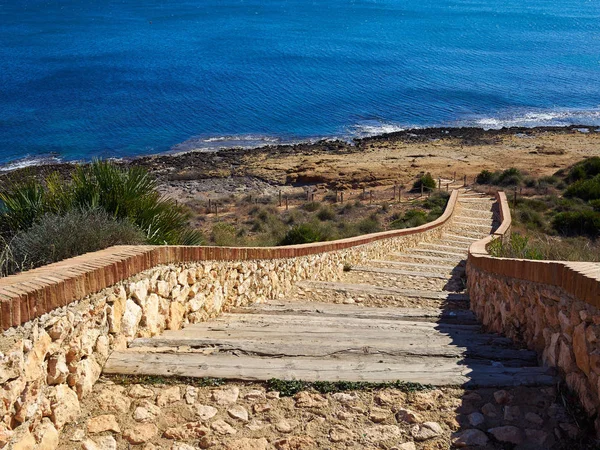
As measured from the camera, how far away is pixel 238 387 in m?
4.05

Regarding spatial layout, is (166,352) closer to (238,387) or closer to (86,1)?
(238,387)

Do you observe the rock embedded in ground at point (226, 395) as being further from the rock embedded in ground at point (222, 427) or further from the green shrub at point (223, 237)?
the green shrub at point (223, 237)

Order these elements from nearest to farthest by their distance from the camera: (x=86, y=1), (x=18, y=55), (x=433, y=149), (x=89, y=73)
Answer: (x=433, y=149), (x=89, y=73), (x=18, y=55), (x=86, y=1)

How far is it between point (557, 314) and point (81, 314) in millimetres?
3122

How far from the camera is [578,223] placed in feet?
66.1

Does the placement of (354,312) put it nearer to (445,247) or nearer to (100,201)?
(100,201)

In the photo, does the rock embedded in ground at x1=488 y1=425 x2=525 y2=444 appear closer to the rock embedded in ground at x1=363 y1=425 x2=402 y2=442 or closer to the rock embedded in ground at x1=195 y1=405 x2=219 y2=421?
the rock embedded in ground at x1=363 y1=425 x2=402 y2=442

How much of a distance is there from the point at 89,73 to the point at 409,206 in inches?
2106

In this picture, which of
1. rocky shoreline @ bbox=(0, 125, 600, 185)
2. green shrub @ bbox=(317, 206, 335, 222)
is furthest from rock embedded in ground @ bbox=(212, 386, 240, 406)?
rocky shoreline @ bbox=(0, 125, 600, 185)

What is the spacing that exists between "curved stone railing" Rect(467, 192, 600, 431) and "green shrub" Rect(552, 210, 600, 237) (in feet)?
46.6

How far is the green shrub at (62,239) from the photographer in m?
5.59

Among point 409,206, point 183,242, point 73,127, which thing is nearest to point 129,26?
point 73,127

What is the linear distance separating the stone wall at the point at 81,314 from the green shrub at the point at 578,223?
1514 cm

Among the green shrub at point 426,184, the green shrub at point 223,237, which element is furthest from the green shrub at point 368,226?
the green shrub at point 426,184
